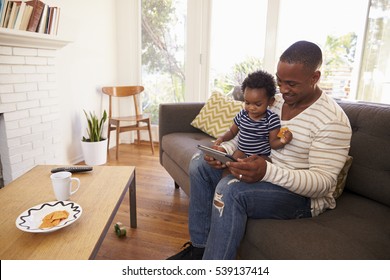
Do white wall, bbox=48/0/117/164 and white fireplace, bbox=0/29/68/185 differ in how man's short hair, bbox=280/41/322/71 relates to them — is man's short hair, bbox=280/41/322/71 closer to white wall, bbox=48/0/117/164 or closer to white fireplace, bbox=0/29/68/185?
white fireplace, bbox=0/29/68/185

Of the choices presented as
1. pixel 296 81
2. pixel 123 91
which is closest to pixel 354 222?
pixel 296 81

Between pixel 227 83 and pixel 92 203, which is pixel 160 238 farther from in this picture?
pixel 227 83

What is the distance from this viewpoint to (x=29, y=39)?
192 centimetres

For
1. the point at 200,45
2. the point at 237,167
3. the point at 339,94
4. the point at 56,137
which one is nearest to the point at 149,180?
the point at 56,137

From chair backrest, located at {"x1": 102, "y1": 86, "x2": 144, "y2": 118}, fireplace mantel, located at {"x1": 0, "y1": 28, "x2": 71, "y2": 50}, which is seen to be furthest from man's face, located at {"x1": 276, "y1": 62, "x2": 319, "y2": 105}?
chair backrest, located at {"x1": 102, "y1": 86, "x2": 144, "y2": 118}

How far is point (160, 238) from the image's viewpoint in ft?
5.18

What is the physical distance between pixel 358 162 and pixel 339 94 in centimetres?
203

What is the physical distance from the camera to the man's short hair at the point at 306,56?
3.30ft

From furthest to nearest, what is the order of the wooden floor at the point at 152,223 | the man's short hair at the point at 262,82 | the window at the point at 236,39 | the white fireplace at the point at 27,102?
the window at the point at 236,39, the white fireplace at the point at 27,102, the wooden floor at the point at 152,223, the man's short hair at the point at 262,82

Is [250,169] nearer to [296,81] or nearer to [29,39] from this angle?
[296,81]

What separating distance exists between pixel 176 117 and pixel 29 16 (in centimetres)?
125

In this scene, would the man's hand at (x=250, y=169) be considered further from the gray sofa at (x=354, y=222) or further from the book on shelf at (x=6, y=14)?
the book on shelf at (x=6, y=14)

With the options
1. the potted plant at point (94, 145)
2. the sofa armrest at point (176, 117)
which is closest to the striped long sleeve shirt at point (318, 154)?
the sofa armrest at point (176, 117)

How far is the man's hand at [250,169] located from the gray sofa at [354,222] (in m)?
0.16
